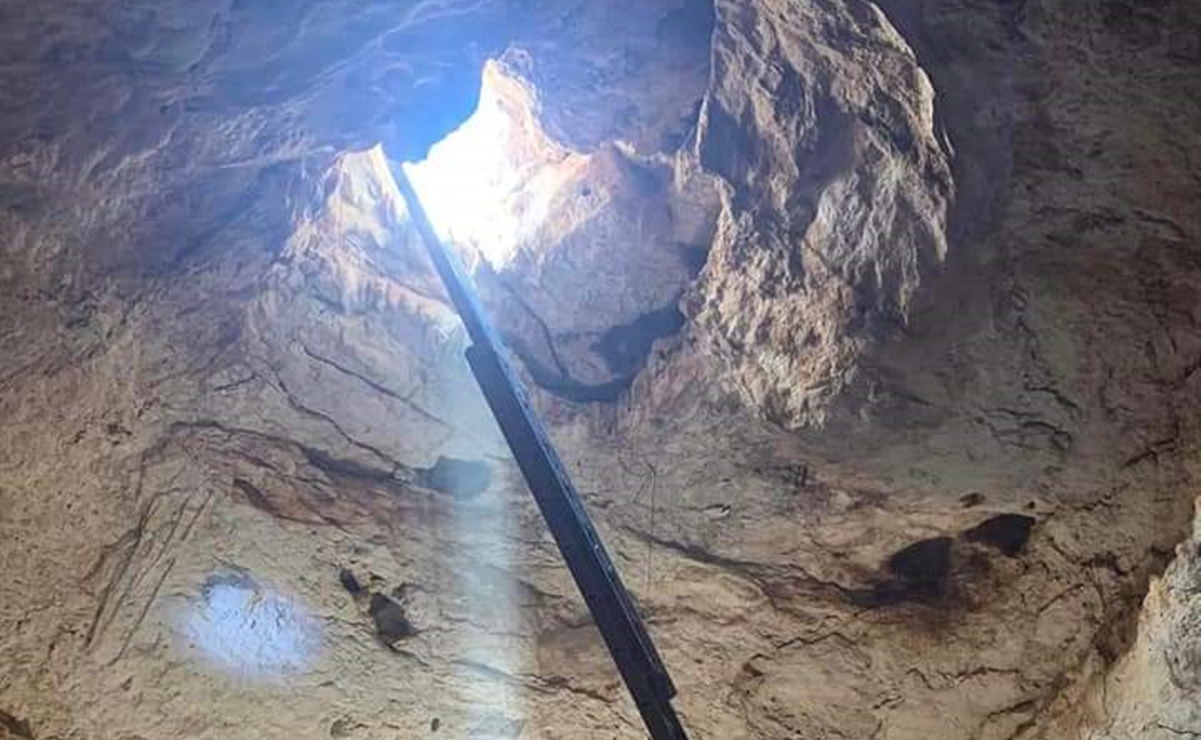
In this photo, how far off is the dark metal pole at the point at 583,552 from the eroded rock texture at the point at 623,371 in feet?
3.18

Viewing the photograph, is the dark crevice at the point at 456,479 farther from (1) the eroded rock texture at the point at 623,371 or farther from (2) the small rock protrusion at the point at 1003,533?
(2) the small rock protrusion at the point at 1003,533

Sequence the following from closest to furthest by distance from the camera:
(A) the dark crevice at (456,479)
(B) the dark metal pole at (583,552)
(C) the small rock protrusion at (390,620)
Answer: (B) the dark metal pole at (583,552) < (A) the dark crevice at (456,479) < (C) the small rock protrusion at (390,620)

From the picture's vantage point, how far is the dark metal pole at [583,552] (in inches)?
79.7

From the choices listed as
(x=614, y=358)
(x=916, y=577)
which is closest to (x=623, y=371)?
(x=614, y=358)

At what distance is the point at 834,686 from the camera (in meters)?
3.75

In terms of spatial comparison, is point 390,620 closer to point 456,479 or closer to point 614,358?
point 456,479

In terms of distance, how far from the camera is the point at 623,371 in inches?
143

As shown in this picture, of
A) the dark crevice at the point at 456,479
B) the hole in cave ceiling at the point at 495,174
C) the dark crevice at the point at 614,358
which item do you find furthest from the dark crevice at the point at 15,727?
the hole in cave ceiling at the point at 495,174

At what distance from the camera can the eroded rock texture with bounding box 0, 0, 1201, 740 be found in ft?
8.23

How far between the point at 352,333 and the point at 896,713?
8.60 feet

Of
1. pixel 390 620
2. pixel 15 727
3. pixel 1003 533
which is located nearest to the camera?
pixel 1003 533

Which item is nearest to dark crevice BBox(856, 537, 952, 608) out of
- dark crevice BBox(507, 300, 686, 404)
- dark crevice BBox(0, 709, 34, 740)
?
dark crevice BBox(507, 300, 686, 404)

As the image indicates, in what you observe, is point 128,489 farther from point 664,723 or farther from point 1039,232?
point 1039,232

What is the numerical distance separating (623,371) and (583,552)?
61.6 inches
